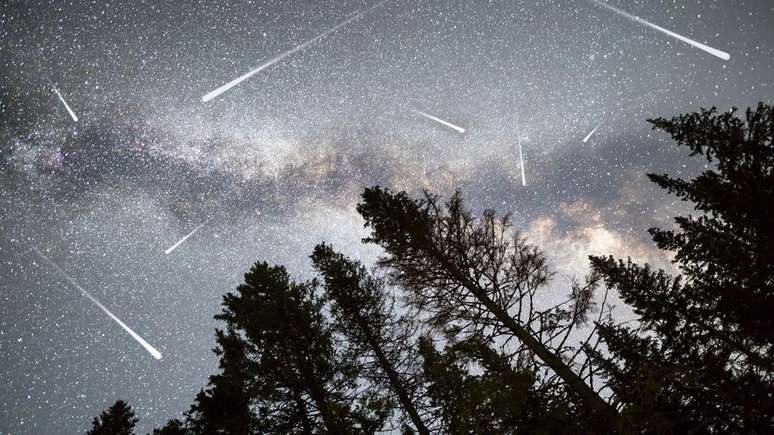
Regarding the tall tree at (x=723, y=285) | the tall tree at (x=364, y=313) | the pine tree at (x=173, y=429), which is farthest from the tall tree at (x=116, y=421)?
the tall tree at (x=723, y=285)

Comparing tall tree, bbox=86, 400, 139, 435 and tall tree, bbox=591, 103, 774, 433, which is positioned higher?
tall tree, bbox=86, 400, 139, 435

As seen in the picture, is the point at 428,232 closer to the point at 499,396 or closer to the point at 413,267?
the point at 413,267

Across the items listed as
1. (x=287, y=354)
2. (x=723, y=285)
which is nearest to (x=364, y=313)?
(x=287, y=354)

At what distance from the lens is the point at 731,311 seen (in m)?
Result: 8.00

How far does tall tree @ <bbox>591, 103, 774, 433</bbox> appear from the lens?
6383mm

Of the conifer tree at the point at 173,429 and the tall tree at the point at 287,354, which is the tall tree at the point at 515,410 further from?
the conifer tree at the point at 173,429

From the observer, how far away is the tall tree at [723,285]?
6.38 m

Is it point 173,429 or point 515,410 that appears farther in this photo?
point 173,429

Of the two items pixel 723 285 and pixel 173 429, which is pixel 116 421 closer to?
pixel 173 429

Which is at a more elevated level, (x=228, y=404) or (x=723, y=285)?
(x=228, y=404)

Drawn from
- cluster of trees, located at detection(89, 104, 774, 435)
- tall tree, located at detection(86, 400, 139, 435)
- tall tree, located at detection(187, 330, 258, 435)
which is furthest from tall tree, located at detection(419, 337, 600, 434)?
tall tree, located at detection(86, 400, 139, 435)

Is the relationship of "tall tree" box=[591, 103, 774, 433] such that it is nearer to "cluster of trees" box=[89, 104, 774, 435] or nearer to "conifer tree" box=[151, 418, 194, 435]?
"cluster of trees" box=[89, 104, 774, 435]

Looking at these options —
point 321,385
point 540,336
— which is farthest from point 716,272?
point 321,385

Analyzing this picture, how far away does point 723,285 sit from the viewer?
26.1 ft
